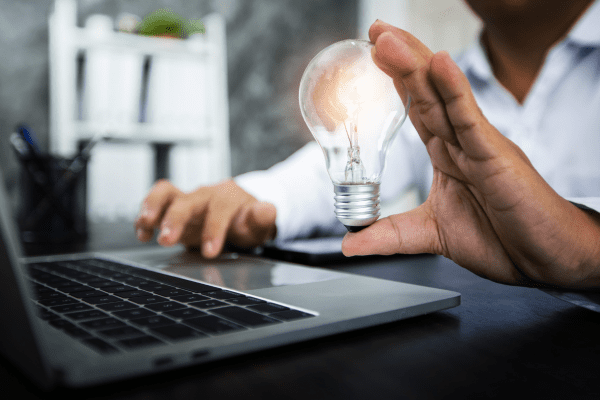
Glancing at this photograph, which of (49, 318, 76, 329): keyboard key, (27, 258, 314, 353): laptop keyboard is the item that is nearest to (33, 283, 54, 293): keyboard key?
(27, 258, 314, 353): laptop keyboard

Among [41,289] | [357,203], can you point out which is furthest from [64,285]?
[357,203]

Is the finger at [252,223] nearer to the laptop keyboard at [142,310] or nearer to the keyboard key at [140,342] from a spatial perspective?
the laptop keyboard at [142,310]

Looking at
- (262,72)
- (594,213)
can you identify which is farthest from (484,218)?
(262,72)

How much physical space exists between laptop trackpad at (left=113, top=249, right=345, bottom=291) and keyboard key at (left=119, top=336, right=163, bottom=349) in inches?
5.2

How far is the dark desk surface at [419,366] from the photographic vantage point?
202 millimetres

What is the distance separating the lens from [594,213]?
1.23 feet

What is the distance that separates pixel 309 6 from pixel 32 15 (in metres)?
1.25

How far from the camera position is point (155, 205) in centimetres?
68

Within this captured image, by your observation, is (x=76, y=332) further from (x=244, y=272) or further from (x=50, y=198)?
(x=50, y=198)

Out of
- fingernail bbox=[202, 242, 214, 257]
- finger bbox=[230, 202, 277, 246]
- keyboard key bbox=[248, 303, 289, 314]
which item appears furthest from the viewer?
finger bbox=[230, 202, 277, 246]

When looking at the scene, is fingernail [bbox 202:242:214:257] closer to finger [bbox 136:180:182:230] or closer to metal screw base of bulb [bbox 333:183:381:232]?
finger [bbox 136:180:182:230]

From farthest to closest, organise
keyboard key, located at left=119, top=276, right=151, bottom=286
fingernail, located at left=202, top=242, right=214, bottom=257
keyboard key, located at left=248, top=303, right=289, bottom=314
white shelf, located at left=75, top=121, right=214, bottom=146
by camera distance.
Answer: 1. white shelf, located at left=75, top=121, right=214, bottom=146
2. fingernail, located at left=202, top=242, right=214, bottom=257
3. keyboard key, located at left=119, top=276, right=151, bottom=286
4. keyboard key, located at left=248, top=303, right=289, bottom=314

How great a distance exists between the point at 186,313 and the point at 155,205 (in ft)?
1.43

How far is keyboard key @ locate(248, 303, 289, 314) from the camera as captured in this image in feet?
0.93
